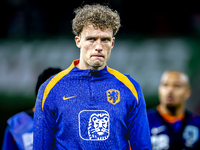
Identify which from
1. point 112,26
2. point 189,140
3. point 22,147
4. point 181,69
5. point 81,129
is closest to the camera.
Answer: point 81,129

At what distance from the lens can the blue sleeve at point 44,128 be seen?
1677 mm

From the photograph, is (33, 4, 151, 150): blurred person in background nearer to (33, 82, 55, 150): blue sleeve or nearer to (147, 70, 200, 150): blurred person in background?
(33, 82, 55, 150): blue sleeve

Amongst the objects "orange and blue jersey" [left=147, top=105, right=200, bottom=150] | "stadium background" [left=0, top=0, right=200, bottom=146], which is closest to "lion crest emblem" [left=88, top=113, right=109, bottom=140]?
"orange and blue jersey" [left=147, top=105, right=200, bottom=150]

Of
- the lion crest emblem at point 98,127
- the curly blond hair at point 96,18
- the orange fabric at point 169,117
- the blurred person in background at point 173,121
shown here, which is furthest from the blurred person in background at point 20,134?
the orange fabric at point 169,117

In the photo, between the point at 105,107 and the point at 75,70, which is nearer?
the point at 105,107

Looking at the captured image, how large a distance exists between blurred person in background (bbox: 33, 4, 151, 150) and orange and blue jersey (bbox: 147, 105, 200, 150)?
2.02 meters

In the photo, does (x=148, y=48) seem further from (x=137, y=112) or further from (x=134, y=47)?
(x=137, y=112)

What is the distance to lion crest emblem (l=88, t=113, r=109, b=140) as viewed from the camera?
1653 millimetres

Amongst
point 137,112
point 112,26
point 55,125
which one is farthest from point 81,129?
point 112,26

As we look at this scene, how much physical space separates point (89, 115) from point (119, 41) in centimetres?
424

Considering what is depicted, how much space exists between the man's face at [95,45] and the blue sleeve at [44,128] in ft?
1.19

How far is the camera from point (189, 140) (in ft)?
Answer: 12.2

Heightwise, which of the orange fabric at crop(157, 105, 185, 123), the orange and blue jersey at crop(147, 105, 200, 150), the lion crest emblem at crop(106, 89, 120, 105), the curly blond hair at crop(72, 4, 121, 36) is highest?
the curly blond hair at crop(72, 4, 121, 36)

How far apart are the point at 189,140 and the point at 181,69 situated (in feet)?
6.71
